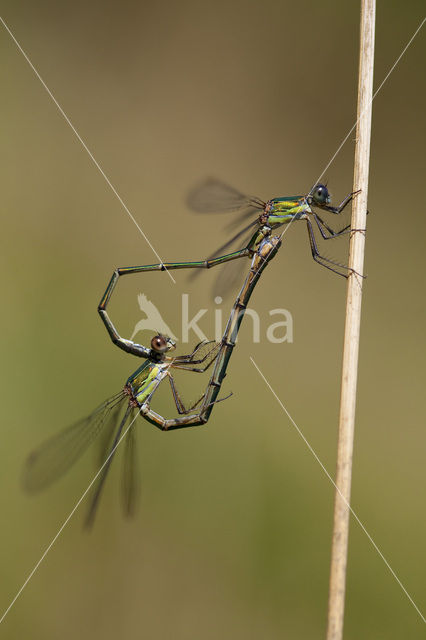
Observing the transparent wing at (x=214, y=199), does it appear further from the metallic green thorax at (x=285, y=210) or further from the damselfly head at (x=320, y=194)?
the damselfly head at (x=320, y=194)

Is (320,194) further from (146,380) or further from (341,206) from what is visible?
(146,380)

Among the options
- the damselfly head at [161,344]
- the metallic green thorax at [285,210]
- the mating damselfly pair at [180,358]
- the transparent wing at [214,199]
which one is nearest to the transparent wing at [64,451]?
the mating damselfly pair at [180,358]

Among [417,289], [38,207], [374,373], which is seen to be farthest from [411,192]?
[38,207]

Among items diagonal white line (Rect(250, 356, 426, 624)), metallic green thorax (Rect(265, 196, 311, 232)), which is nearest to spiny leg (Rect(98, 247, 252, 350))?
metallic green thorax (Rect(265, 196, 311, 232))

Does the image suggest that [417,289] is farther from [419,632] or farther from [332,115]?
[419,632]

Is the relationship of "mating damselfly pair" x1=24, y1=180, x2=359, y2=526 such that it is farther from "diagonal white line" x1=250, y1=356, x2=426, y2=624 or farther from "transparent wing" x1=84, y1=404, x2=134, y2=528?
"diagonal white line" x1=250, y1=356, x2=426, y2=624
